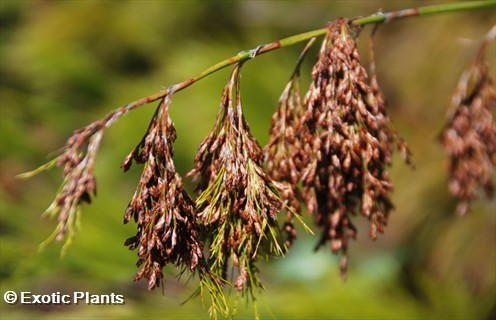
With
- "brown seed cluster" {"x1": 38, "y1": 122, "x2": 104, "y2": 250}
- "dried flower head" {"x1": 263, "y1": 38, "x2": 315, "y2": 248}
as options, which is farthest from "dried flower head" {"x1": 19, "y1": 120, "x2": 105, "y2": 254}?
"dried flower head" {"x1": 263, "y1": 38, "x2": 315, "y2": 248}

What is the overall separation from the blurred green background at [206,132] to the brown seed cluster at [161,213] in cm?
57

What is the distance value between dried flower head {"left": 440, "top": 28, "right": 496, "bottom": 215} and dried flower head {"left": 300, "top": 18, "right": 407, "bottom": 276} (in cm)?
42

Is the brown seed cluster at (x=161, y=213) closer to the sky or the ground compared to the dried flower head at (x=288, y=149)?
closer to the ground

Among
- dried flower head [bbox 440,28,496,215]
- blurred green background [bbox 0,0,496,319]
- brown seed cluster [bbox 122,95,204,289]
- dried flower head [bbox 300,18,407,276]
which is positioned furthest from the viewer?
blurred green background [bbox 0,0,496,319]

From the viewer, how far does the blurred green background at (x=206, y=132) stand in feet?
6.19

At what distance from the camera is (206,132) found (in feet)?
8.52

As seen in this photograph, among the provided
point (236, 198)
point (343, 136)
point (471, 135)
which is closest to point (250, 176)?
point (236, 198)

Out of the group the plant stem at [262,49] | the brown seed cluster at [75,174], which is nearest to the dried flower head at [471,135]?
→ the plant stem at [262,49]

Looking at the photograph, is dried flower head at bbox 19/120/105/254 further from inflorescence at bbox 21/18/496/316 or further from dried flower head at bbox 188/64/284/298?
dried flower head at bbox 188/64/284/298

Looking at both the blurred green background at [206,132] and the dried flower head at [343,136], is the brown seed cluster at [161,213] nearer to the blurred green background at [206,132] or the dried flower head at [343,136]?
the dried flower head at [343,136]

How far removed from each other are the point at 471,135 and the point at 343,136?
0.60 m

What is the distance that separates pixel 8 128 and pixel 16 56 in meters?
1.77

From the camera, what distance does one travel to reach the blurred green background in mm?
1886

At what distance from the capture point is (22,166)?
2.70 m
